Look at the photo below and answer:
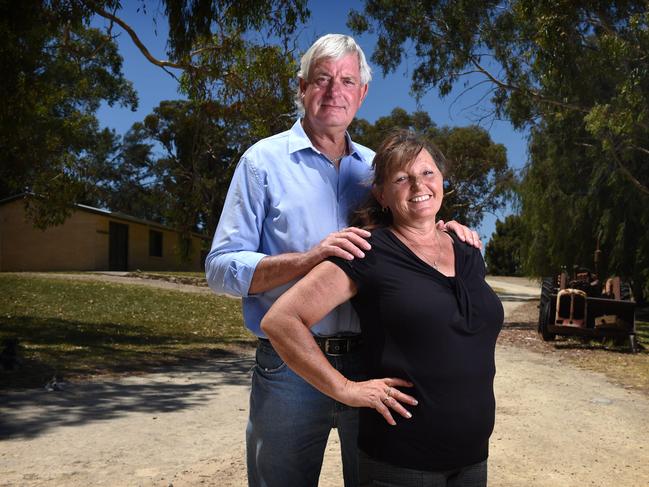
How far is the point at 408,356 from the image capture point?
2197 mm

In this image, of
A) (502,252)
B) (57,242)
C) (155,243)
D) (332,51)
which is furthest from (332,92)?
(502,252)

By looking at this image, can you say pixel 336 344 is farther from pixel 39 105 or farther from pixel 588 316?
pixel 39 105

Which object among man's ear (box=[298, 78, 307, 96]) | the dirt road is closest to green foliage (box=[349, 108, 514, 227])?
the dirt road

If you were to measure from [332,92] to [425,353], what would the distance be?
0.99m

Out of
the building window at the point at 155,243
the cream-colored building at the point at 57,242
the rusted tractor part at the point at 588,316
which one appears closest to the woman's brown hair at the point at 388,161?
the rusted tractor part at the point at 588,316

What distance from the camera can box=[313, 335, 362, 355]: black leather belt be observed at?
8.31ft

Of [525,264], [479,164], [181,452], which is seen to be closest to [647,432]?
[181,452]

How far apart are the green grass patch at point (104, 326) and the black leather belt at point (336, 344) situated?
265 inches

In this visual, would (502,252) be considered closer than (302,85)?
No

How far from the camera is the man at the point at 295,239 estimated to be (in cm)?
254

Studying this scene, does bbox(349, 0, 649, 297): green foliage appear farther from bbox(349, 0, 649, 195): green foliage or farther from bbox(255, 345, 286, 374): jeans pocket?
bbox(255, 345, 286, 374): jeans pocket

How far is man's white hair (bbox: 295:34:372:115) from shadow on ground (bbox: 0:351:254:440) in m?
4.62

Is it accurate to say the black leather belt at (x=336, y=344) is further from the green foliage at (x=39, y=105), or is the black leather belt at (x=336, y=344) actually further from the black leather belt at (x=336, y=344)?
the green foliage at (x=39, y=105)

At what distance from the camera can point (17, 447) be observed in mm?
5746
